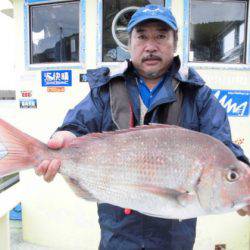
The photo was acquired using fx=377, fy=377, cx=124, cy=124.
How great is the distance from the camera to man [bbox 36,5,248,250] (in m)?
2.12

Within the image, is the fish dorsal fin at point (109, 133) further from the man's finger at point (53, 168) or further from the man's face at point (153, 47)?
the man's face at point (153, 47)

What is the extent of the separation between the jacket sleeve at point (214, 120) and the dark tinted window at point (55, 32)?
2.40 m

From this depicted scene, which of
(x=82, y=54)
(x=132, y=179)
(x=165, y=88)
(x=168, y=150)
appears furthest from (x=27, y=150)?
(x=82, y=54)

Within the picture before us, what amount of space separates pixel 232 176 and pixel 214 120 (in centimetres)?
47

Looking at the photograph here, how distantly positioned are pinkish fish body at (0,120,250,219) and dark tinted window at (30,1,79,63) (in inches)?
103

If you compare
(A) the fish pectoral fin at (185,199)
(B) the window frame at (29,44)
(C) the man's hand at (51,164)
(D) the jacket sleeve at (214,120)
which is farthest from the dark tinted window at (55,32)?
(A) the fish pectoral fin at (185,199)

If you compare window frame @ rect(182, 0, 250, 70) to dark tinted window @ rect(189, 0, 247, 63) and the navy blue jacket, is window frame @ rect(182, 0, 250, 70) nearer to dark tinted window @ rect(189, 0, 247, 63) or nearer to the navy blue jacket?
dark tinted window @ rect(189, 0, 247, 63)

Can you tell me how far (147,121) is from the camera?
2.14 metres

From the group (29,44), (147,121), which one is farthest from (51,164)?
(29,44)

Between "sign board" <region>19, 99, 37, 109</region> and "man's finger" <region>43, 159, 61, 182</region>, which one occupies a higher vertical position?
"sign board" <region>19, 99, 37, 109</region>

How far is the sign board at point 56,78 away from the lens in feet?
13.9

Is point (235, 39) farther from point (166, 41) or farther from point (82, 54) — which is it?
point (166, 41)

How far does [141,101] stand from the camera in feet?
7.19

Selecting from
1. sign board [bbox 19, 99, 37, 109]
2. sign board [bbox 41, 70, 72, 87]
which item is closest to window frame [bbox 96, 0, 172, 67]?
sign board [bbox 41, 70, 72, 87]
